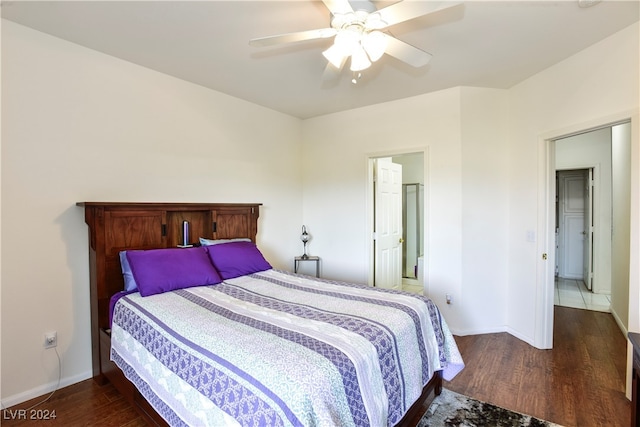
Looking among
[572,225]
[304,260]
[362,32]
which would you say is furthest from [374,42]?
[572,225]

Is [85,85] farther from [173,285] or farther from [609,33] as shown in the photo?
[609,33]

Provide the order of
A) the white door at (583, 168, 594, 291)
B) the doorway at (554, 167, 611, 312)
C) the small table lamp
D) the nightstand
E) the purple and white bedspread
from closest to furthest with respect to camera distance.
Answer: the purple and white bedspread, the nightstand, the small table lamp, the white door at (583, 168, 594, 291), the doorway at (554, 167, 611, 312)

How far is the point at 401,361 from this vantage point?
1690mm

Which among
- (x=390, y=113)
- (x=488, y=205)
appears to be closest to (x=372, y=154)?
(x=390, y=113)

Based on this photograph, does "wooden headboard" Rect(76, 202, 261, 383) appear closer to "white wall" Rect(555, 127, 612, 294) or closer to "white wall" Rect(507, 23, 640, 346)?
"white wall" Rect(507, 23, 640, 346)

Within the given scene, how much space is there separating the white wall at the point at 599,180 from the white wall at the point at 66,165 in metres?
5.31

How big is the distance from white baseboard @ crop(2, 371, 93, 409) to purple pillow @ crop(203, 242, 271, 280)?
1.29 m

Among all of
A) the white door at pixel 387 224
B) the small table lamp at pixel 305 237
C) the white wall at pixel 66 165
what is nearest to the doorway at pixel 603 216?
the white door at pixel 387 224

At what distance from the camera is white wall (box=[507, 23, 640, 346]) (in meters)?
2.18

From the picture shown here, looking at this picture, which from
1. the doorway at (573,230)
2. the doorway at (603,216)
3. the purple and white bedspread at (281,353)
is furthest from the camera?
the doorway at (573,230)

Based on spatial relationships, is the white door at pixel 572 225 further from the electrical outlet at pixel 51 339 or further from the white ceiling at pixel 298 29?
the electrical outlet at pixel 51 339

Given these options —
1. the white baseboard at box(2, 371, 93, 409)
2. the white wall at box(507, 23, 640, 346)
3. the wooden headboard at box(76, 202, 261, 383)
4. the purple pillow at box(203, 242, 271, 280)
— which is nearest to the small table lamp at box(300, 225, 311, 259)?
the purple pillow at box(203, 242, 271, 280)

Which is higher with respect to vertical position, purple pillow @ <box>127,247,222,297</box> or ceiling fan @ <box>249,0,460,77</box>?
ceiling fan @ <box>249,0,460,77</box>

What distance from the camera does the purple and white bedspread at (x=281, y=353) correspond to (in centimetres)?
123
